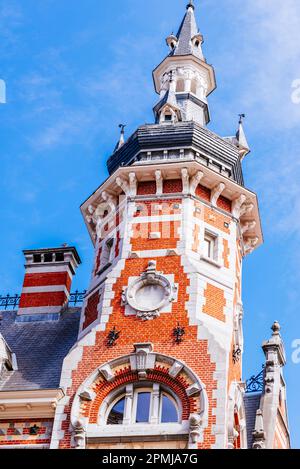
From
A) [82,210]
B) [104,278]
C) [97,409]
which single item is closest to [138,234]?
[104,278]

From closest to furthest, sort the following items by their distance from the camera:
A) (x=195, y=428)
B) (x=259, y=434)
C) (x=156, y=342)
A: (x=195, y=428)
(x=156, y=342)
(x=259, y=434)

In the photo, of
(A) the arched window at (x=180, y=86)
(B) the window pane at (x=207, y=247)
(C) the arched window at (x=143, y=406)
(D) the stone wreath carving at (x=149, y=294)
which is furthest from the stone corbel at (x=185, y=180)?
(A) the arched window at (x=180, y=86)

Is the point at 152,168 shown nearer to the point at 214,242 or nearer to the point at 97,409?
the point at 214,242

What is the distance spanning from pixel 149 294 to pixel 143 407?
3.74 metres

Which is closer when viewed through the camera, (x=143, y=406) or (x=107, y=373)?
(x=143, y=406)

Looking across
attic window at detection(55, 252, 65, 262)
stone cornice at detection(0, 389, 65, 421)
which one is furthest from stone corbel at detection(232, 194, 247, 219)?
stone cornice at detection(0, 389, 65, 421)

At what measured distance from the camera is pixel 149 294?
3033cm

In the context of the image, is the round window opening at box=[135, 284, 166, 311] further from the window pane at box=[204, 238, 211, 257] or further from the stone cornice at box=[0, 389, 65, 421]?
the stone cornice at box=[0, 389, 65, 421]

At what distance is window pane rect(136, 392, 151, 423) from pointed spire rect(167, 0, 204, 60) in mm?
18011

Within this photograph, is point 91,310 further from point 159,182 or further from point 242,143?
point 242,143

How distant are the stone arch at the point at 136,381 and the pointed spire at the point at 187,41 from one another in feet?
56.7

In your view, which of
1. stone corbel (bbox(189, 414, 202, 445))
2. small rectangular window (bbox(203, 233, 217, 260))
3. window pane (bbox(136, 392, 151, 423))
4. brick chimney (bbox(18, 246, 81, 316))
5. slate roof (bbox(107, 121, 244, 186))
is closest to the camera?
stone corbel (bbox(189, 414, 202, 445))

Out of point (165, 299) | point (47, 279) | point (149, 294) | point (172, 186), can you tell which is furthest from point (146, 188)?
point (47, 279)

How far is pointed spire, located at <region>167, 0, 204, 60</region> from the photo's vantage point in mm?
42250
